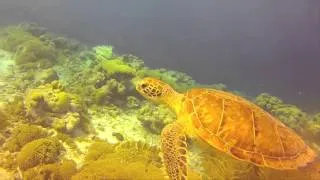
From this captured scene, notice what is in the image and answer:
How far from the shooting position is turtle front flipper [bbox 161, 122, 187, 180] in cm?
391

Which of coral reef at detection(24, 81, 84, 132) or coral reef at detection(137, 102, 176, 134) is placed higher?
coral reef at detection(137, 102, 176, 134)

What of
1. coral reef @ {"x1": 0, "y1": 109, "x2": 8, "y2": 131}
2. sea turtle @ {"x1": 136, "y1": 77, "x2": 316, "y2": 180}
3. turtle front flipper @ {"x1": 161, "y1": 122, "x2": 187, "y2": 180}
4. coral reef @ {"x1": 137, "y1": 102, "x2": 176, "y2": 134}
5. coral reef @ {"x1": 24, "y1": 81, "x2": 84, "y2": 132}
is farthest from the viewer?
coral reef @ {"x1": 137, "y1": 102, "x2": 176, "y2": 134}

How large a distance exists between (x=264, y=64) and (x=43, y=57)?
17040 mm

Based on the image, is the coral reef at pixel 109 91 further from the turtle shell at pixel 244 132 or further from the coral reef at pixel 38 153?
the turtle shell at pixel 244 132

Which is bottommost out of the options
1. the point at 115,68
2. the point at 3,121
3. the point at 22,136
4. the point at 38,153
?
the point at 38,153

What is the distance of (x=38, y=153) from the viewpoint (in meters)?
4.55

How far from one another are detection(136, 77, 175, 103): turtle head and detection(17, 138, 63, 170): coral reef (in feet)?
4.66

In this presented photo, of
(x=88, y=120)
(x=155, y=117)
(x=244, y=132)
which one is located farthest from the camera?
(x=155, y=117)

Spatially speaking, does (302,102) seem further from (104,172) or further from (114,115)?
(104,172)

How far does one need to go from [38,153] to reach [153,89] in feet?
5.75

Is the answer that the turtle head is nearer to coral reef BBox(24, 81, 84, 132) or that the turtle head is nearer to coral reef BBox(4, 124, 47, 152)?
Result: coral reef BBox(24, 81, 84, 132)

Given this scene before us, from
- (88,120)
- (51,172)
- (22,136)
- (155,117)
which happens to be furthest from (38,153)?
(155,117)

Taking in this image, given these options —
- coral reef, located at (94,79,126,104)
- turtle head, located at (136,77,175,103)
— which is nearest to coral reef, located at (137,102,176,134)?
coral reef, located at (94,79,126,104)

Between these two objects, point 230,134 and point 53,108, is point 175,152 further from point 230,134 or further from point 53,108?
point 53,108
